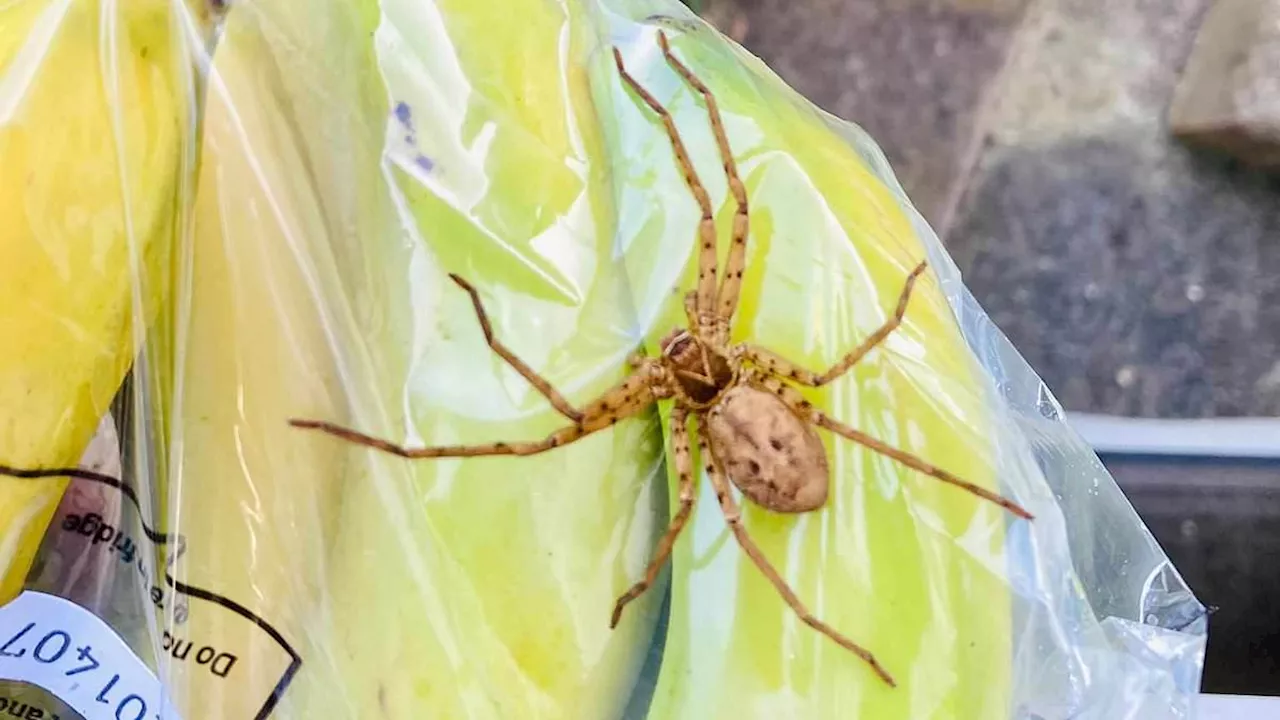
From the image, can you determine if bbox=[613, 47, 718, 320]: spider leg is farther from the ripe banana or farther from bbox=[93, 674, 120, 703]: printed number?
bbox=[93, 674, 120, 703]: printed number

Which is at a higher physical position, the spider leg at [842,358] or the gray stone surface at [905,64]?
the gray stone surface at [905,64]

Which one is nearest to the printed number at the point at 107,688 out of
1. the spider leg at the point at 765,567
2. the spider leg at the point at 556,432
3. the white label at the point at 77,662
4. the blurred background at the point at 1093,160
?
the white label at the point at 77,662

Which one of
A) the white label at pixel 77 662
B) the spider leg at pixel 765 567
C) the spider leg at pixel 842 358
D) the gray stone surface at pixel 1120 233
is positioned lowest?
the white label at pixel 77 662

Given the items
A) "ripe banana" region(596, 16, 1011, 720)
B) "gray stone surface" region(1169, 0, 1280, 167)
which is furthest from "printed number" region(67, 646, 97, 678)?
"gray stone surface" region(1169, 0, 1280, 167)

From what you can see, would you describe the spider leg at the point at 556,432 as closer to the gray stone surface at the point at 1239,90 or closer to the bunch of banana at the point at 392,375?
the bunch of banana at the point at 392,375

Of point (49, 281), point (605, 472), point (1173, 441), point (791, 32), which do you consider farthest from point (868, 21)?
point (49, 281)

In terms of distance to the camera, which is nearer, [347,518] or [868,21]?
[347,518]

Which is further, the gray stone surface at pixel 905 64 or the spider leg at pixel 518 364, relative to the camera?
the gray stone surface at pixel 905 64

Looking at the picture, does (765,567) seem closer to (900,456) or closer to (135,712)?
(900,456)

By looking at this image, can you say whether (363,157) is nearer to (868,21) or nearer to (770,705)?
(770,705)
